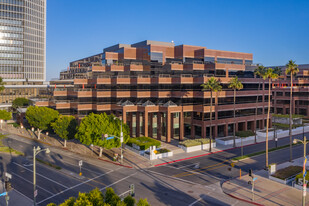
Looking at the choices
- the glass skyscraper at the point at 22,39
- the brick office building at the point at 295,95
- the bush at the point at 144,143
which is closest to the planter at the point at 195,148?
the bush at the point at 144,143

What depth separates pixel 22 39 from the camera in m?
137

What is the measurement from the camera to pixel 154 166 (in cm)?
4953

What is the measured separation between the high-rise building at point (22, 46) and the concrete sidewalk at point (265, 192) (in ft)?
417

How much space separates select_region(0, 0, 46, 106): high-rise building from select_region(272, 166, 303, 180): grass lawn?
12991 centimetres

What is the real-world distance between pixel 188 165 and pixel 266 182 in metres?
14.3

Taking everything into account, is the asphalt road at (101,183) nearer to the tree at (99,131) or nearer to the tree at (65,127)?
the tree at (99,131)

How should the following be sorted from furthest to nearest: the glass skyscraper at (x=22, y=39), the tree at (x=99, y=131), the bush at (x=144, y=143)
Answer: the glass skyscraper at (x=22, y=39), the bush at (x=144, y=143), the tree at (x=99, y=131)

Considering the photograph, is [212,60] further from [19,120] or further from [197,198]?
[19,120]

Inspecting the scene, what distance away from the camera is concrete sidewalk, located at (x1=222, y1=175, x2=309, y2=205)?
33594 millimetres

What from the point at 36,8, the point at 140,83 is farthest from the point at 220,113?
the point at 36,8

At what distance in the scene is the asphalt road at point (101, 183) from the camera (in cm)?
3459

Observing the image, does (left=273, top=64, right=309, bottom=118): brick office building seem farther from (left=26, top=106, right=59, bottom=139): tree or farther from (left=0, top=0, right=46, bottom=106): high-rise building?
(left=0, top=0, right=46, bottom=106): high-rise building

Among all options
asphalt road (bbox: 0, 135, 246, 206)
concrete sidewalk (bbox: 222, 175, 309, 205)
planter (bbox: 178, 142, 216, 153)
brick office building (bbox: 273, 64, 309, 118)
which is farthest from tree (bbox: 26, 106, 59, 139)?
brick office building (bbox: 273, 64, 309, 118)

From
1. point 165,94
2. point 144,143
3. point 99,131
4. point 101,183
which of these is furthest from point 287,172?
point 165,94
